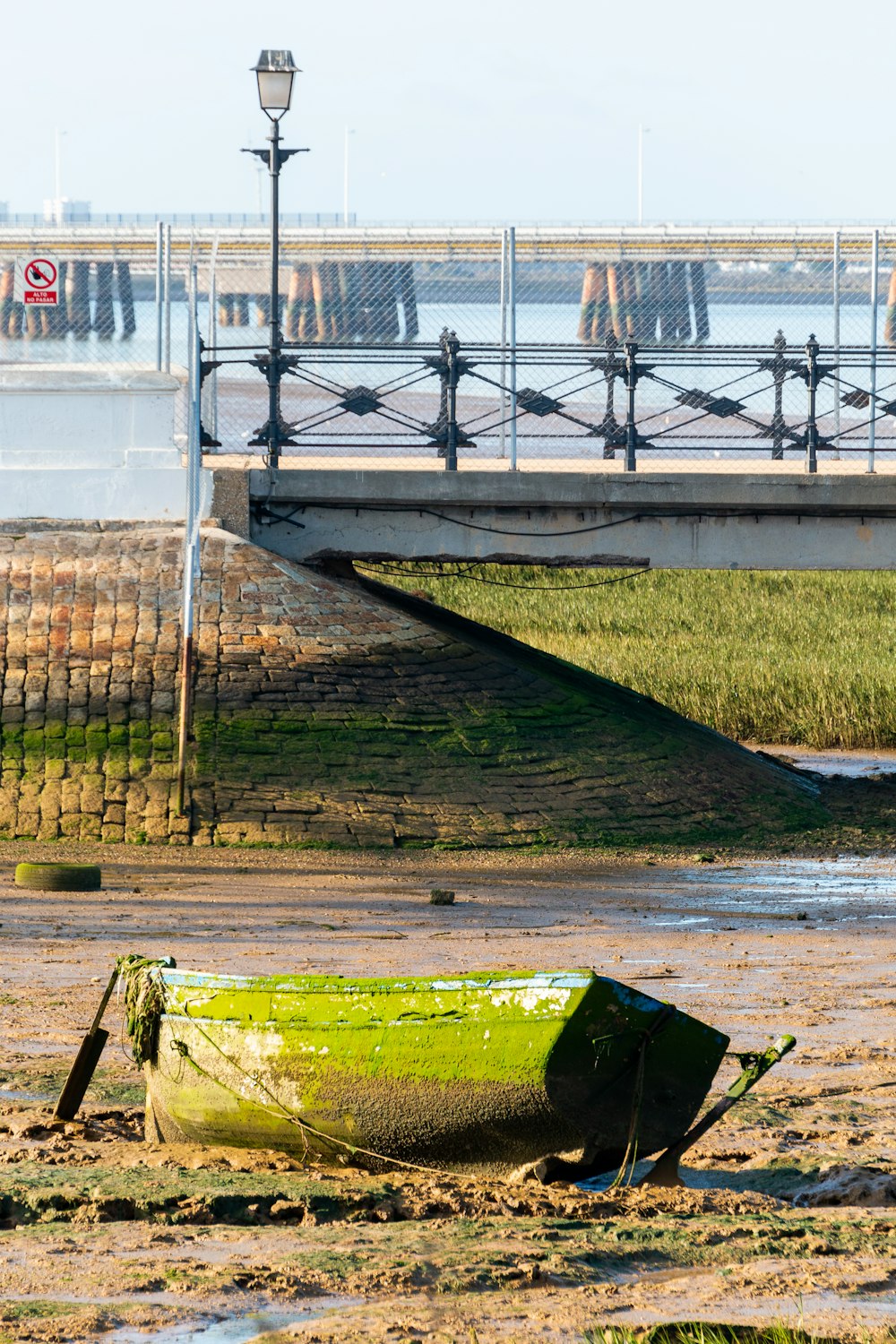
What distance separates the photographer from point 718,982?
10.3 metres

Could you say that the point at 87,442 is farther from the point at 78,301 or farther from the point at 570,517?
the point at 570,517

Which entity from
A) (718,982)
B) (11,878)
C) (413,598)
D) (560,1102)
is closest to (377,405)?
(413,598)

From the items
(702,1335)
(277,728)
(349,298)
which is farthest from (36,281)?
(702,1335)

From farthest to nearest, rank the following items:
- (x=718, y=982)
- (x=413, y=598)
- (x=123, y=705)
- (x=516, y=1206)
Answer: (x=413, y=598) < (x=123, y=705) < (x=718, y=982) < (x=516, y=1206)

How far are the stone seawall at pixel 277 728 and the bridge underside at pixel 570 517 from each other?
2.34 ft

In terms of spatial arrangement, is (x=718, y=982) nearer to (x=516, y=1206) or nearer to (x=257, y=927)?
(x=257, y=927)

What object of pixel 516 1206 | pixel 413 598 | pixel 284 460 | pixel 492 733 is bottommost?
pixel 516 1206

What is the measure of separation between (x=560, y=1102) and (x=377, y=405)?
34.9 ft

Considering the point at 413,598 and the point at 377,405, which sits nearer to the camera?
the point at 377,405

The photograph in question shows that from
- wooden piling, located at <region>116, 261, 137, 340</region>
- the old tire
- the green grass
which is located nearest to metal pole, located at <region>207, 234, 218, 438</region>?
wooden piling, located at <region>116, 261, 137, 340</region>

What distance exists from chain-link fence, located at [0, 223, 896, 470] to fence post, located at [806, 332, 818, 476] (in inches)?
0.7

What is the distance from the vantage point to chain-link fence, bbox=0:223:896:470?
1670cm

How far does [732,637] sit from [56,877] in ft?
56.3
